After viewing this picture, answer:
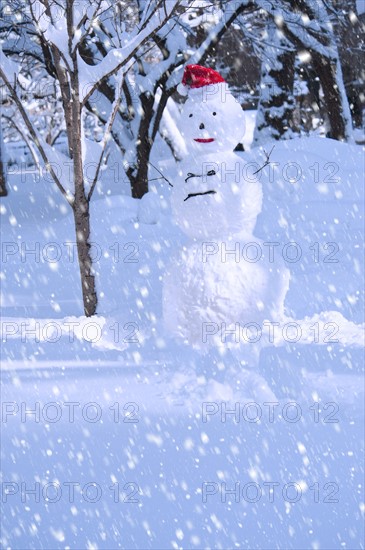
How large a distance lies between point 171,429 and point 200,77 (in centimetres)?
258

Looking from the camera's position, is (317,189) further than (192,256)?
Yes

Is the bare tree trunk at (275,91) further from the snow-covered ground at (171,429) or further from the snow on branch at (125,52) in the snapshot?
the snow on branch at (125,52)

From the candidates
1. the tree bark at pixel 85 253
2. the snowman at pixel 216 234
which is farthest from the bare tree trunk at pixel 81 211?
the snowman at pixel 216 234

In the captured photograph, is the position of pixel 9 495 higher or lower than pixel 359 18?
lower

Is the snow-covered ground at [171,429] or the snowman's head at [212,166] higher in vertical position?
the snowman's head at [212,166]

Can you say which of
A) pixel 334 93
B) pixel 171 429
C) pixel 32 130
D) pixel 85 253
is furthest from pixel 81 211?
pixel 334 93

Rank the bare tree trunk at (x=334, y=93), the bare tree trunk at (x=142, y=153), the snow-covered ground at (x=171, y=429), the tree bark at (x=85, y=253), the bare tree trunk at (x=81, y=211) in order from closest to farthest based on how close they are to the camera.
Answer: the snow-covered ground at (x=171, y=429) → the bare tree trunk at (x=81, y=211) → the tree bark at (x=85, y=253) → the bare tree trunk at (x=142, y=153) → the bare tree trunk at (x=334, y=93)

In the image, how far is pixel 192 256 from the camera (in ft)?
16.6

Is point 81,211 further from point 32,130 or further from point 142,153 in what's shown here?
point 142,153

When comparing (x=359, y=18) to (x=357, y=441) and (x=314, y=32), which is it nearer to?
(x=314, y=32)

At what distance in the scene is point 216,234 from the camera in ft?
16.5

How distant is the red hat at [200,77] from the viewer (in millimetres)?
4961

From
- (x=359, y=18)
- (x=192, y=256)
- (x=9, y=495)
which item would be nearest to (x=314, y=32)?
(x=359, y=18)

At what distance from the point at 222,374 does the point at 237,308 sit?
0.79 m
